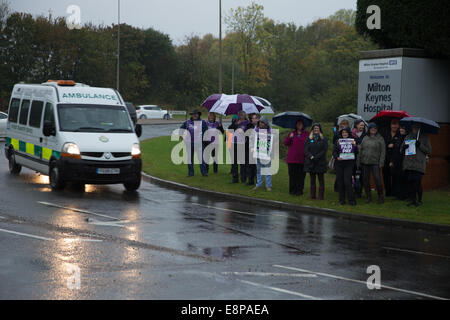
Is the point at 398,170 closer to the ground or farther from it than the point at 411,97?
closer to the ground

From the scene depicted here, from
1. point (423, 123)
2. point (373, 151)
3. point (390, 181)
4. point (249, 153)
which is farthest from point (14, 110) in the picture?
point (423, 123)

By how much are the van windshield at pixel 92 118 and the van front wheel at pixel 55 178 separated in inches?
36.0

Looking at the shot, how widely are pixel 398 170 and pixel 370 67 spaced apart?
3.23 m

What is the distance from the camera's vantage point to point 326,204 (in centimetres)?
1429

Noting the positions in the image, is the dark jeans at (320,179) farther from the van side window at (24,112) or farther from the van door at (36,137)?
the van side window at (24,112)

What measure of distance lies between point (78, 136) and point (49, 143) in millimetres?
962

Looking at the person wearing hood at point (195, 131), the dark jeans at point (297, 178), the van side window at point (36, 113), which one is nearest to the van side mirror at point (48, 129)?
the van side window at point (36, 113)

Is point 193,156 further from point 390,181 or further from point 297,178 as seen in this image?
point 390,181

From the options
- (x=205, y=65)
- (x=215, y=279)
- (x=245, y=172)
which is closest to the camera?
(x=215, y=279)

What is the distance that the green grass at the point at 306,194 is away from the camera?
1323 centimetres

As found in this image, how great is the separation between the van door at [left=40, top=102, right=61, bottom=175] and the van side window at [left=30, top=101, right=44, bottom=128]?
13.0 inches
